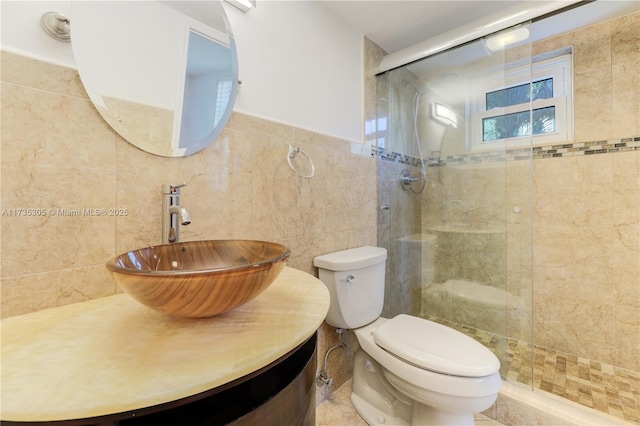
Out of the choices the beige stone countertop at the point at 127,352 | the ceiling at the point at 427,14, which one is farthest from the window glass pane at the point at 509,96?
the beige stone countertop at the point at 127,352

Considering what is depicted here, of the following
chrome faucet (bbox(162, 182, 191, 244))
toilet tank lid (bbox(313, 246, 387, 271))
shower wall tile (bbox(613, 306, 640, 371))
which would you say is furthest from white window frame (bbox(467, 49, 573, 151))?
chrome faucet (bbox(162, 182, 191, 244))

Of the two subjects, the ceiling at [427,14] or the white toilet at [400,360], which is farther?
the ceiling at [427,14]

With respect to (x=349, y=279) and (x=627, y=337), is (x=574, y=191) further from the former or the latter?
(x=349, y=279)

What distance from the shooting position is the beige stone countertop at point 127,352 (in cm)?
34

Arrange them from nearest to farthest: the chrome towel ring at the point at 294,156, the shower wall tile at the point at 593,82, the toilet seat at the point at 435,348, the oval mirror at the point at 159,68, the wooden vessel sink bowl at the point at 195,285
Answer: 1. the wooden vessel sink bowl at the point at 195,285
2. the oval mirror at the point at 159,68
3. the toilet seat at the point at 435,348
4. the chrome towel ring at the point at 294,156
5. the shower wall tile at the point at 593,82

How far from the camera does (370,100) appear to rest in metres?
1.82

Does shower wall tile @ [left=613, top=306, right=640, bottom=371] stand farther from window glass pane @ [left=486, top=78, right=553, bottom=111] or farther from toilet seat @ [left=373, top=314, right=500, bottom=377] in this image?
window glass pane @ [left=486, top=78, right=553, bottom=111]

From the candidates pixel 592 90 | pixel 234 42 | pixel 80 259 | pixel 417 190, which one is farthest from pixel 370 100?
pixel 80 259

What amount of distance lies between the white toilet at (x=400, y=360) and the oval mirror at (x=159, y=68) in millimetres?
832

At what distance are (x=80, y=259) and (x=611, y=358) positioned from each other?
2.75 metres

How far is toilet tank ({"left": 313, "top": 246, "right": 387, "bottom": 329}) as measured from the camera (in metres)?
1.36

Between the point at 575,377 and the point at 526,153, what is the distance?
1347 mm

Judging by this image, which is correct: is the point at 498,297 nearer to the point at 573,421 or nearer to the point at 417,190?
the point at 573,421

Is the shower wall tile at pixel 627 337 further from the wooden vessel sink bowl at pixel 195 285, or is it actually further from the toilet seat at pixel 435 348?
the wooden vessel sink bowl at pixel 195 285
